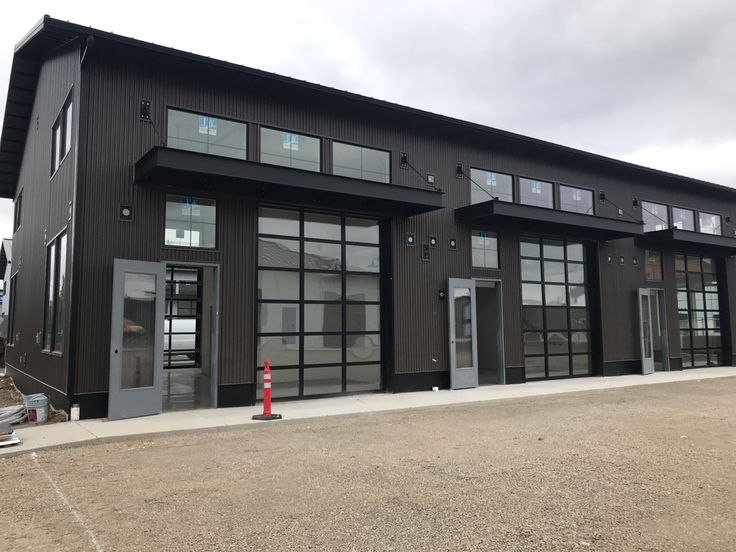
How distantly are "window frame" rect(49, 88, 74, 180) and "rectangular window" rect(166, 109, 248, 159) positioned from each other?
1.81 m

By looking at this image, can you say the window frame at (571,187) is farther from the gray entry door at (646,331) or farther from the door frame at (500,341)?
the door frame at (500,341)

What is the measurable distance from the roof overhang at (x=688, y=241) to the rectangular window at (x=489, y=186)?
Result: 5578mm

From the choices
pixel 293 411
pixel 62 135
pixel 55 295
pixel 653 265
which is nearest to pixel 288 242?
pixel 293 411

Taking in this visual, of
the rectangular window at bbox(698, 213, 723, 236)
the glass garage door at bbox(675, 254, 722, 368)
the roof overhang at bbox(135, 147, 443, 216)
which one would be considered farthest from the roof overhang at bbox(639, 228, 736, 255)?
the roof overhang at bbox(135, 147, 443, 216)

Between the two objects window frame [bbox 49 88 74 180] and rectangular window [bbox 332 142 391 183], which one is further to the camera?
rectangular window [bbox 332 142 391 183]

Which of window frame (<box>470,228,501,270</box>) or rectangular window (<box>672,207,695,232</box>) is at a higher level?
rectangular window (<box>672,207,695,232</box>)

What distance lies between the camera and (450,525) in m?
4.22

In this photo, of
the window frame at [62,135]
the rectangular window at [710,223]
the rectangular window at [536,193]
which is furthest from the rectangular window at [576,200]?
the window frame at [62,135]

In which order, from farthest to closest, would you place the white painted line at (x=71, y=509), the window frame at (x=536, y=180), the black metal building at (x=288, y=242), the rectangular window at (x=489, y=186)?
the window frame at (x=536, y=180) → the rectangular window at (x=489, y=186) → the black metal building at (x=288, y=242) → the white painted line at (x=71, y=509)

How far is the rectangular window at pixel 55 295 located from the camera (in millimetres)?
10016

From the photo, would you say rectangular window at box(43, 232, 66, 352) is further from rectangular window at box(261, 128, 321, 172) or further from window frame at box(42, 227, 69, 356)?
rectangular window at box(261, 128, 321, 172)

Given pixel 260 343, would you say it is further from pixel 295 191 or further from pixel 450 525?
pixel 450 525

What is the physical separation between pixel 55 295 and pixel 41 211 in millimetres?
3120

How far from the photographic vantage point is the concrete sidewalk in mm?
7465
